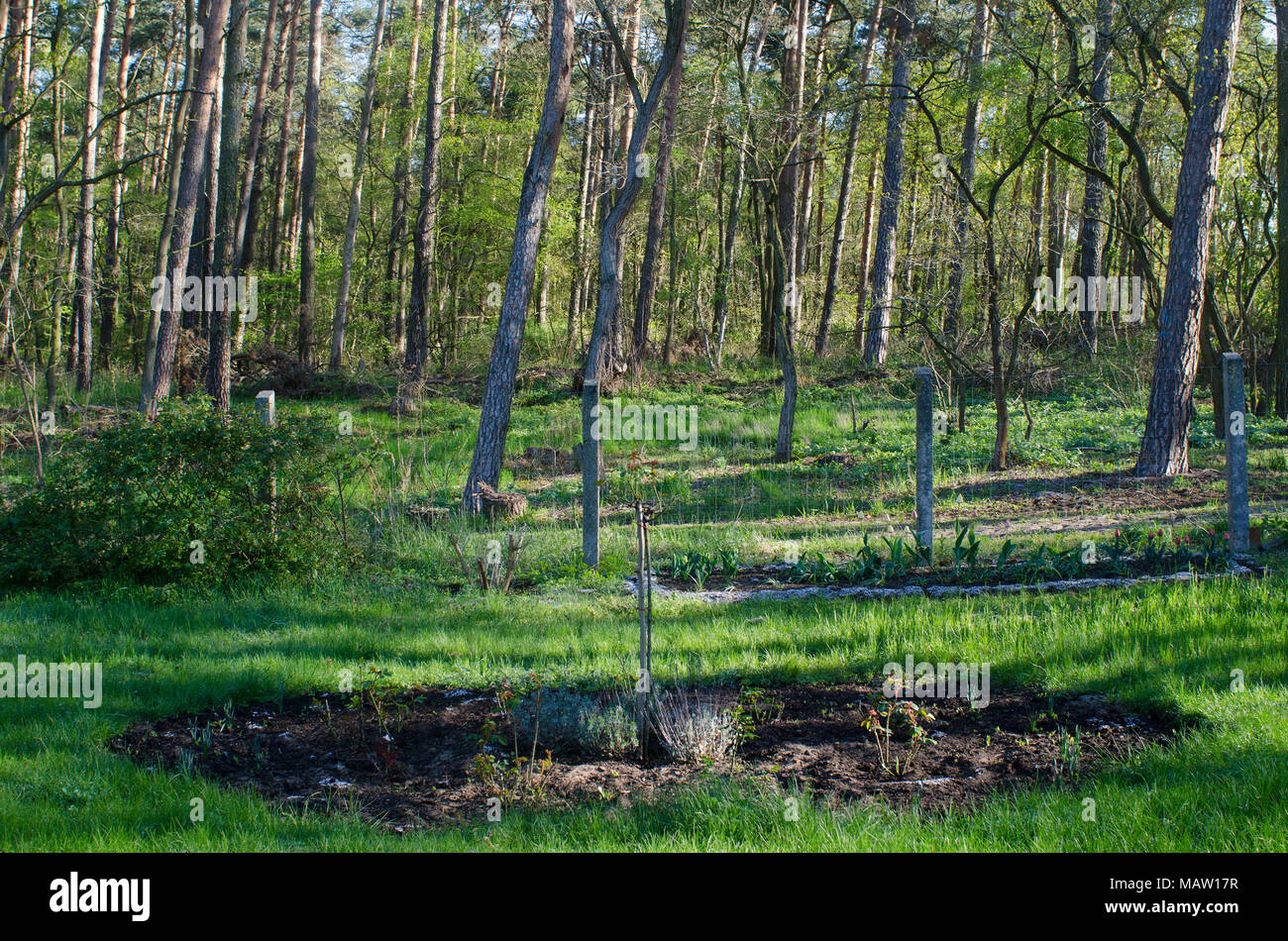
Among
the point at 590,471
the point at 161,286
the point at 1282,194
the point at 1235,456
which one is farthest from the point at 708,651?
the point at 161,286

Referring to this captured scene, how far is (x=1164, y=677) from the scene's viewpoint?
18.1 ft

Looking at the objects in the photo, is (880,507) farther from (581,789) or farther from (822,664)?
(581,789)

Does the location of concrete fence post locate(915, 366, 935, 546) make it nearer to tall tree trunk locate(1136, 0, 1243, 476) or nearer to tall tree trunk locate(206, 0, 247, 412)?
tall tree trunk locate(1136, 0, 1243, 476)

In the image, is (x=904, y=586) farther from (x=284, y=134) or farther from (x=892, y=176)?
(x=284, y=134)

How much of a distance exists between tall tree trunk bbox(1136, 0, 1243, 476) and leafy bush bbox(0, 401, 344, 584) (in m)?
9.99

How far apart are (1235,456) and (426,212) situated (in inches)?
818

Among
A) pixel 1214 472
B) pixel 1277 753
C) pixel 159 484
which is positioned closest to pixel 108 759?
pixel 159 484

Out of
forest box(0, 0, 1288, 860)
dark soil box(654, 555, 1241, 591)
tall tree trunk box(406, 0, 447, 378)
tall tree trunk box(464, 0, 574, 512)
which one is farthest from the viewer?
tall tree trunk box(406, 0, 447, 378)

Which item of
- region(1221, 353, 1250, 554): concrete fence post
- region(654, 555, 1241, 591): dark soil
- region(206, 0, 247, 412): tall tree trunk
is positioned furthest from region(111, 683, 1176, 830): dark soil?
region(206, 0, 247, 412): tall tree trunk

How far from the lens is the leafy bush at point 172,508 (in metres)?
8.84

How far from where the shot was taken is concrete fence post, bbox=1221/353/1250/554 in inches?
325

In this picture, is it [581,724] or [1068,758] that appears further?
[581,724]

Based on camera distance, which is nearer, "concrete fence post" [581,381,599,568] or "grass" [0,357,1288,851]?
"grass" [0,357,1288,851]

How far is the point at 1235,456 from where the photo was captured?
830 centimetres
